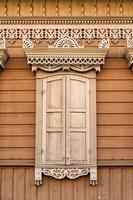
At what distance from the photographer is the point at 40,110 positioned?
27.6ft

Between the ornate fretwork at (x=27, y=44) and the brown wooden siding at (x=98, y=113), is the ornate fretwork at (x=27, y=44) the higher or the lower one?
the higher one

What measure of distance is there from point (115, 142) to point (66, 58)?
1.53 metres

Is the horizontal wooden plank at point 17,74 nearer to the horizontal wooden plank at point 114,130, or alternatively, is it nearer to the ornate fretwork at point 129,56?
the horizontal wooden plank at point 114,130

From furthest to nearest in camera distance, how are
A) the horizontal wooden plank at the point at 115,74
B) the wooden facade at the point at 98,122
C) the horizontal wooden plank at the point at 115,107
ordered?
1. the horizontal wooden plank at the point at 115,74
2. the horizontal wooden plank at the point at 115,107
3. the wooden facade at the point at 98,122

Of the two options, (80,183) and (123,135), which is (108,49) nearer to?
(123,135)

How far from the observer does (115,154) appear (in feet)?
27.7

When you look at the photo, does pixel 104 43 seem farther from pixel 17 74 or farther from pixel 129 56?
pixel 17 74

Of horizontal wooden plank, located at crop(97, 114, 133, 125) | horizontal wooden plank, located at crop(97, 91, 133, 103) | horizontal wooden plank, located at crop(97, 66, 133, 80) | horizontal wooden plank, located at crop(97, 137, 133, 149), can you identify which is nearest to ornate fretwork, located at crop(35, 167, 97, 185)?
horizontal wooden plank, located at crop(97, 137, 133, 149)

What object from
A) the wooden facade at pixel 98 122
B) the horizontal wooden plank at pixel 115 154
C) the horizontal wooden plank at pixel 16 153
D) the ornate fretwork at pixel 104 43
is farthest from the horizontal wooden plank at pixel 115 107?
the horizontal wooden plank at pixel 16 153

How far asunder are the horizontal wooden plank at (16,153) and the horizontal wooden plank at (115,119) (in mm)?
1198

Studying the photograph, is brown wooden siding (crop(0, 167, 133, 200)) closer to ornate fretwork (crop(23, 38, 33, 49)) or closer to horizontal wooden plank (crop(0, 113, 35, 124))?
horizontal wooden plank (crop(0, 113, 35, 124))

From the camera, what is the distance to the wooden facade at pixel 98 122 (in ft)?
27.4

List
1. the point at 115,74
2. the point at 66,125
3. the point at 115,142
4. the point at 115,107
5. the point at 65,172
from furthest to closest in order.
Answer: the point at 115,74, the point at 115,107, the point at 115,142, the point at 66,125, the point at 65,172

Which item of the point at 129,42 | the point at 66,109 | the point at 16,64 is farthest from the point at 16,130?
the point at 129,42
